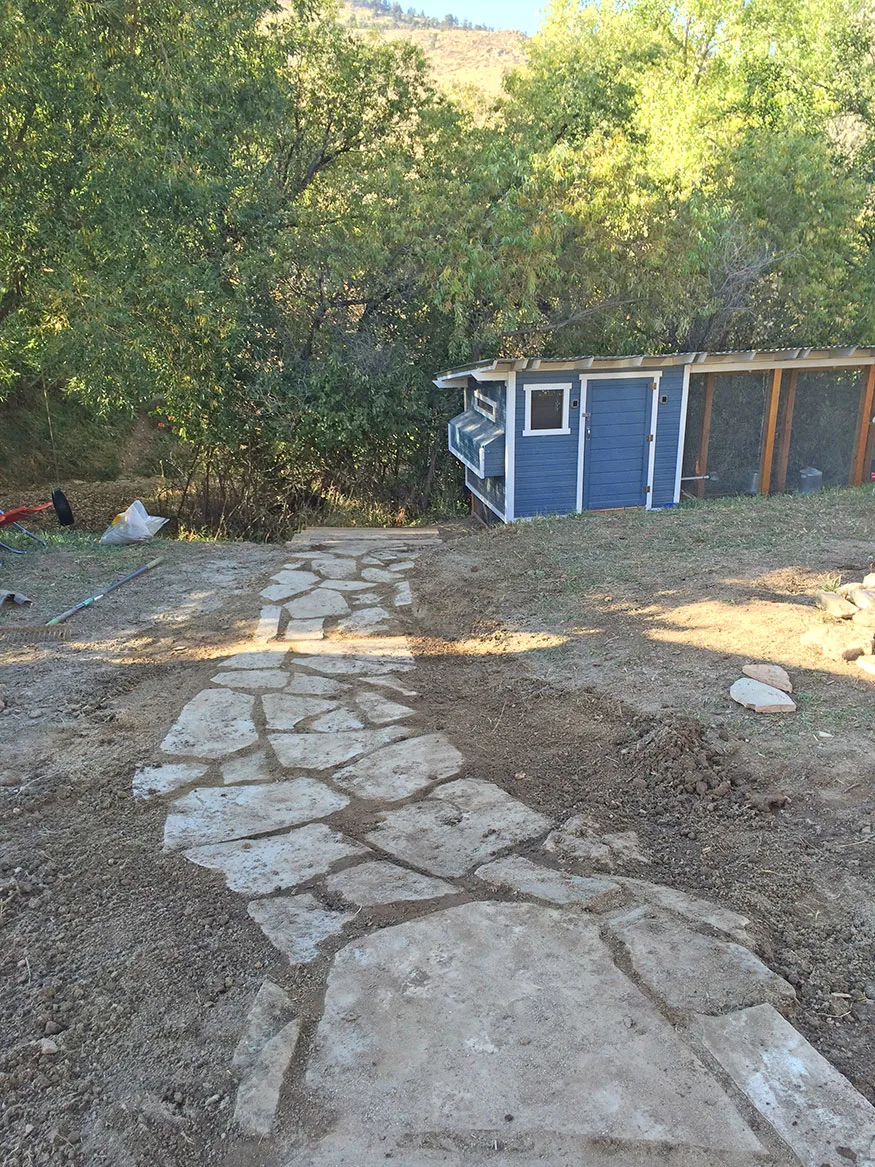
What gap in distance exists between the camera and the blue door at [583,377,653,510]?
10.1 meters

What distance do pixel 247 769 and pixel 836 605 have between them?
11.7 ft

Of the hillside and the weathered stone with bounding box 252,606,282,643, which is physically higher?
the hillside

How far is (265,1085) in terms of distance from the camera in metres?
1.98

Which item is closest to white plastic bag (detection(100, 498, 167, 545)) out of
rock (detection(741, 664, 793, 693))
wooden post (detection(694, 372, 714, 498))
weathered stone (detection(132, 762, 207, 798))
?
weathered stone (detection(132, 762, 207, 798))

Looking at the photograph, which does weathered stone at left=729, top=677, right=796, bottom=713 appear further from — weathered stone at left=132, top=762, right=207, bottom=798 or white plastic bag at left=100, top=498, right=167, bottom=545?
white plastic bag at left=100, top=498, right=167, bottom=545

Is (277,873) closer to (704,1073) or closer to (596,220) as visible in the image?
(704,1073)

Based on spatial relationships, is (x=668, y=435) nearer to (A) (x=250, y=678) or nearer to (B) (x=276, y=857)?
(A) (x=250, y=678)

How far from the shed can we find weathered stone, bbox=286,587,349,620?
13.0 feet

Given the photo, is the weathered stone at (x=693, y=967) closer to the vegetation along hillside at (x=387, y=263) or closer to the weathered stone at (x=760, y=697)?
the weathered stone at (x=760, y=697)

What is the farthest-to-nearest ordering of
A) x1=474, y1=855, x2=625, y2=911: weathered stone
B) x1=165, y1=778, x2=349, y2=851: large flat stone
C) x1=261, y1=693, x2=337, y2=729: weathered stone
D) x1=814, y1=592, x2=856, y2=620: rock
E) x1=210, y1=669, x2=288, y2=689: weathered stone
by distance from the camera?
x1=814, y1=592, x2=856, y2=620: rock, x1=210, y1=669, x2=288, y2=689: weathered stone, x1=261, y1=693, x2=337, y2=729: weathered stone, x1=165, y1=778, x2=349, y2=851: large flat stone, x1=474, y1=855, x2=625, y2=911: weathered stone

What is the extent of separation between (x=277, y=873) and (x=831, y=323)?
14527 millimetres

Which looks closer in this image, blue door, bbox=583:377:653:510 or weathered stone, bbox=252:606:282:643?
weathered stone, bbox=252:606:282:643

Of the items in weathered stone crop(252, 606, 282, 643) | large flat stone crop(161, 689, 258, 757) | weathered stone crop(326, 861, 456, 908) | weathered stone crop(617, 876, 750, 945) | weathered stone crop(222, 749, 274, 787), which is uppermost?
weathered stone crop(617, 876, 750, 945)

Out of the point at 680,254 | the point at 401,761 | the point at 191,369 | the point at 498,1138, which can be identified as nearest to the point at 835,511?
the point at 680,254
